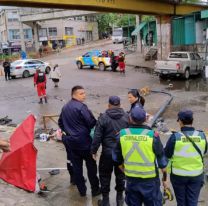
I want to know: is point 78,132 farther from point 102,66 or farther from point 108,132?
point 102,66

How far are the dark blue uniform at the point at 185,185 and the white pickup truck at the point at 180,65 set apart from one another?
1976 centimetres

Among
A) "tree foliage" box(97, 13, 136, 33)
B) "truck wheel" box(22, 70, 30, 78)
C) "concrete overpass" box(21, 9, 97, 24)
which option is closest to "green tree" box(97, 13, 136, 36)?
"tree foliage" box(97, 13, 136, 33)

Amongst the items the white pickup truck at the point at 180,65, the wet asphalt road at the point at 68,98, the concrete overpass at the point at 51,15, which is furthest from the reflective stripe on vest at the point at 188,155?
the concrete overpass at the point at 51,15

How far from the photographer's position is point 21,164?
629 centimetres

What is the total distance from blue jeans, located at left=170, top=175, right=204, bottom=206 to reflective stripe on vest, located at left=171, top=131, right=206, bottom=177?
8 centimetres

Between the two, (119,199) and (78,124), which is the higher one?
(78,124)

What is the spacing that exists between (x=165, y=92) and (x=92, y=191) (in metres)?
13.6

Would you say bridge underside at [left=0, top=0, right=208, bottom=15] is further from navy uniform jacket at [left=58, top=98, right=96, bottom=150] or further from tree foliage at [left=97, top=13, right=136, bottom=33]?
tree foliage at [left=97, top=13, right=136, bottom=33]

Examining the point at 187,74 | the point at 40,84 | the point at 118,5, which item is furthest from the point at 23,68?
the point at 187,74

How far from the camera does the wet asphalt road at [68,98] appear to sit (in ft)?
21.1

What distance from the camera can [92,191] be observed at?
21.3 feet

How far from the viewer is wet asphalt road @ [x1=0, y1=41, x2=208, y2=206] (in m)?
6.43

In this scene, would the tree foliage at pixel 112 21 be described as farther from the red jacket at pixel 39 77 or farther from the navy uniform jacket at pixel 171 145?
the navy uniform jacket at pixel 171 145

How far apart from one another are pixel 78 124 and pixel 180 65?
19013 mm
